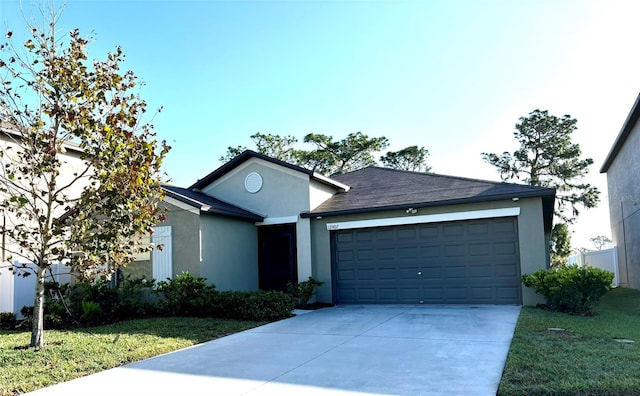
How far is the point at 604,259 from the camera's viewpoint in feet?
71.3

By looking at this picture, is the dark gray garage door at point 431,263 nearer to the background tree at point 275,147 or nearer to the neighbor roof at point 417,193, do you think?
the neighbor roof at point 417,193

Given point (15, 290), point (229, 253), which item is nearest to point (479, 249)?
point (229, 253)

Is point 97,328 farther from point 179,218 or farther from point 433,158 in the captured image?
point 433,158

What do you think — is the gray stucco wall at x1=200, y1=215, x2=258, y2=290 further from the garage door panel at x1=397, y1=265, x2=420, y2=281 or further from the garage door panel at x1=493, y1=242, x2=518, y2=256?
the garage door panel at x1=493, y1=242, x2=518, y2=256

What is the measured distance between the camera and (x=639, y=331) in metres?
8.23

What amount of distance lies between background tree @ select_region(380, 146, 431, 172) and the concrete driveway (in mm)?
25693

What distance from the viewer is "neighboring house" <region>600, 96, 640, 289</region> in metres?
15.9

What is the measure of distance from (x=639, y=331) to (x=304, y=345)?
19.6ft

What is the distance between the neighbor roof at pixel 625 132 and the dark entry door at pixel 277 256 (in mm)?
11294

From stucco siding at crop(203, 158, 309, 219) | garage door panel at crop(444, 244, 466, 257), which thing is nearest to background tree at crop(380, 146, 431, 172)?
stucco siding at crop(203, 158, 309, 219)

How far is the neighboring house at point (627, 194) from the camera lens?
15.9 m

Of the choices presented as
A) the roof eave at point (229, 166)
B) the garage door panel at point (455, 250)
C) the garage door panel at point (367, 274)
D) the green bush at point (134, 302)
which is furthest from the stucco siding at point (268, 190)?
the garage door panel at point (455, 250)

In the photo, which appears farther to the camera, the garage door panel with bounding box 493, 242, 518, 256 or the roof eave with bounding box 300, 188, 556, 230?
the garage door panel with bounding box 493, 242, 518, 256

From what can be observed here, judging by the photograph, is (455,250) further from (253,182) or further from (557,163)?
(557,163)
